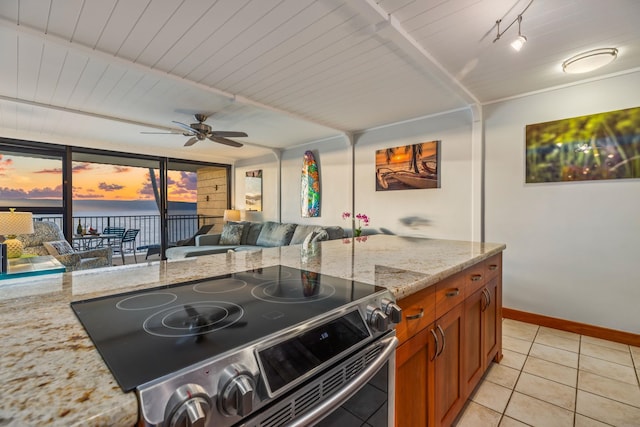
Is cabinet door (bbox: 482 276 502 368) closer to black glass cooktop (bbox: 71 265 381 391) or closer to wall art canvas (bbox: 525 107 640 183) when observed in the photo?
black glass cooktop (bbox: 71 265 381 391)

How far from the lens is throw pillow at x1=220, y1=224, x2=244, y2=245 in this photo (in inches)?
207

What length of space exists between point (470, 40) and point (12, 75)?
3468 mm

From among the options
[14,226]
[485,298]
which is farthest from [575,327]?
[14,226]

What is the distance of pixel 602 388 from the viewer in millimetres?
1829

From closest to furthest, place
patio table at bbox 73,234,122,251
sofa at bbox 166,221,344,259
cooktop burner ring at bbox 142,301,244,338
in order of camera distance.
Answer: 1. cooktop burner ring at bbox 142,301,244,338
2. sofa at bbox 166,221,344,259
3. patio table at bbox 73,234,122,251

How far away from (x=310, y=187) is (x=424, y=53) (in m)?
2.95

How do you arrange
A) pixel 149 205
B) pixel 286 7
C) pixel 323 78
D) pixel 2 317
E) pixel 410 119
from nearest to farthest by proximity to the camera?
1. pixel 2 317
2. pixel 286 7
3. pixel 323 78
4. pixel 410 119
5. pixel 149 205

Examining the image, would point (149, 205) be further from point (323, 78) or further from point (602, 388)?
point (602, 388)

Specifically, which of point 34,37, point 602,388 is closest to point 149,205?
point 34,37

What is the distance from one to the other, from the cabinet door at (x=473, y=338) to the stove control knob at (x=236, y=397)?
1321 millimetres

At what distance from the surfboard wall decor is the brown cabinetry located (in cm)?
312

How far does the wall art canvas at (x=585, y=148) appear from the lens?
2328 mm

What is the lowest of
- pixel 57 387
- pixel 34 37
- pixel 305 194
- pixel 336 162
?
pixel 57 387

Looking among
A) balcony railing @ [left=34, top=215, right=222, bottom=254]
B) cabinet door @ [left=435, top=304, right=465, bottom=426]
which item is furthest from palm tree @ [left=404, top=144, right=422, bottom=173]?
balcony railing @ [left=34, top=215, right=222, bottom=254]
